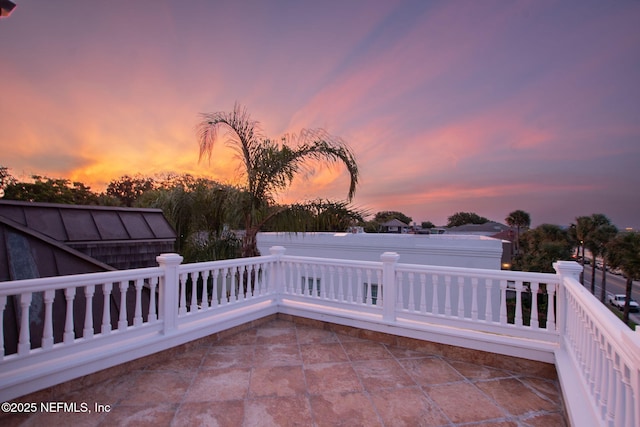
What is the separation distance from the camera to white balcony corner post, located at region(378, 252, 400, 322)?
11.2 feet

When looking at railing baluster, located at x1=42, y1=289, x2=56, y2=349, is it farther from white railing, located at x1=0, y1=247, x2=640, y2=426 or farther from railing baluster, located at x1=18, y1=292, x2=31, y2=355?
railing baluster, located at x1=18, y1=292, x2=31, y2=355

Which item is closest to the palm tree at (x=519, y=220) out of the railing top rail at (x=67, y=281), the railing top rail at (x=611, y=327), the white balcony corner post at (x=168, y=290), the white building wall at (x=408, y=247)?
the white building wall at (x=408, y=247)

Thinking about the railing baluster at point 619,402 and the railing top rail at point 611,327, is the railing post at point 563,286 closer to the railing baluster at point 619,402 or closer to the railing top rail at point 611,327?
the railing top rail at point 611,327

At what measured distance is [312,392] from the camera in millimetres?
2355

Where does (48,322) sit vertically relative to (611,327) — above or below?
below

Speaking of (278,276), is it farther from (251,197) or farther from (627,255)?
(627,255)

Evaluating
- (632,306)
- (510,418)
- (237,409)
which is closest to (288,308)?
(237,409)

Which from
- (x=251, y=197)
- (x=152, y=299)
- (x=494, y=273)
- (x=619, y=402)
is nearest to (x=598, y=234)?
(x=494, y=273)

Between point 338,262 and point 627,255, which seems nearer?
point 338,262

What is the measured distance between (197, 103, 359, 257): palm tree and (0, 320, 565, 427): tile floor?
225 centimetres

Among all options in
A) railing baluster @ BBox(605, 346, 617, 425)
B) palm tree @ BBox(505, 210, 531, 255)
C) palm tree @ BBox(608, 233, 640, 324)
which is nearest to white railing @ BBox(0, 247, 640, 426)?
railing baluster @ BBox(605, 346, 617, 425)

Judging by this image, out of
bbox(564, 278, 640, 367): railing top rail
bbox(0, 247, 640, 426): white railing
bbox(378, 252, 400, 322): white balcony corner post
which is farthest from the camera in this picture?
bbox(378, 252, 400, 322): white balcony corner post

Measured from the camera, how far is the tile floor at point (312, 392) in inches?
79.1

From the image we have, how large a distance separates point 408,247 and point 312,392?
14.5ft
